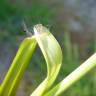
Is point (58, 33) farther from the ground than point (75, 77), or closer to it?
closer to it

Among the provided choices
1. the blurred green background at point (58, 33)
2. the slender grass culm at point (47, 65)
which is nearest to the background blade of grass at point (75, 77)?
the slender grass culm at point (47, 65)

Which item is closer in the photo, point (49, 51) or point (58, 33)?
point (49, 51)

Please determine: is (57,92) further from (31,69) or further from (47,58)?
(31,69)

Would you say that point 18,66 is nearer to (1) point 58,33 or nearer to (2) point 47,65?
(2) point 47,65

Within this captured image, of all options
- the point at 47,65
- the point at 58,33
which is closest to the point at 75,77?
the point at 47,65

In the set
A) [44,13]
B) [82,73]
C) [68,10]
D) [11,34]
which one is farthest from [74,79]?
[68,10]
